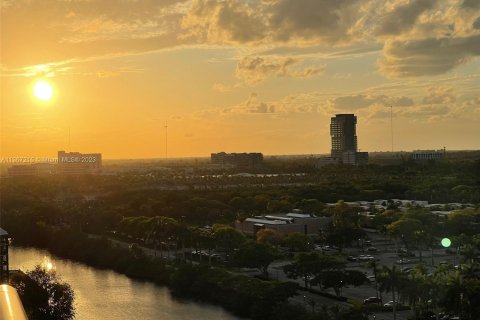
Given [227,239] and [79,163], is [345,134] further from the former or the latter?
[227,239]

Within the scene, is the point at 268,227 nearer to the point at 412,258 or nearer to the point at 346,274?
the point at 412,258

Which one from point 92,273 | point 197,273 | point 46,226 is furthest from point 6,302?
point 46,226

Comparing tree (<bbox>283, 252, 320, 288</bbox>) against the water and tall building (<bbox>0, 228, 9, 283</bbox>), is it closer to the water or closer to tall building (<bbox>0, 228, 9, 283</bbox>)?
the water

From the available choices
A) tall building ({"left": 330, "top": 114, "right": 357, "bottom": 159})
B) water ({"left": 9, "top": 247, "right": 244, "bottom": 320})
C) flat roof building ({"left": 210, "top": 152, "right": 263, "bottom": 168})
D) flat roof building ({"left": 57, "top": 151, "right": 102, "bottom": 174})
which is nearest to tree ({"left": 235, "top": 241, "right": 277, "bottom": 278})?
water ({"left": 9, "top": 247, "right": 244, "bottom": 320})

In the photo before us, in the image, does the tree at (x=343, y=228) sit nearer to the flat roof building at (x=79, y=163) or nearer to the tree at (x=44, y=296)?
the tree at (x=44, y=296)

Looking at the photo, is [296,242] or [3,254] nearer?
[3,254]

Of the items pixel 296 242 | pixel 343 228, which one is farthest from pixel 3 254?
pixel 343 228

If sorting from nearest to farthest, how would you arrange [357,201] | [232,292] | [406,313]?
1. [406,313]
2. [232,292]
3. [357,201]
